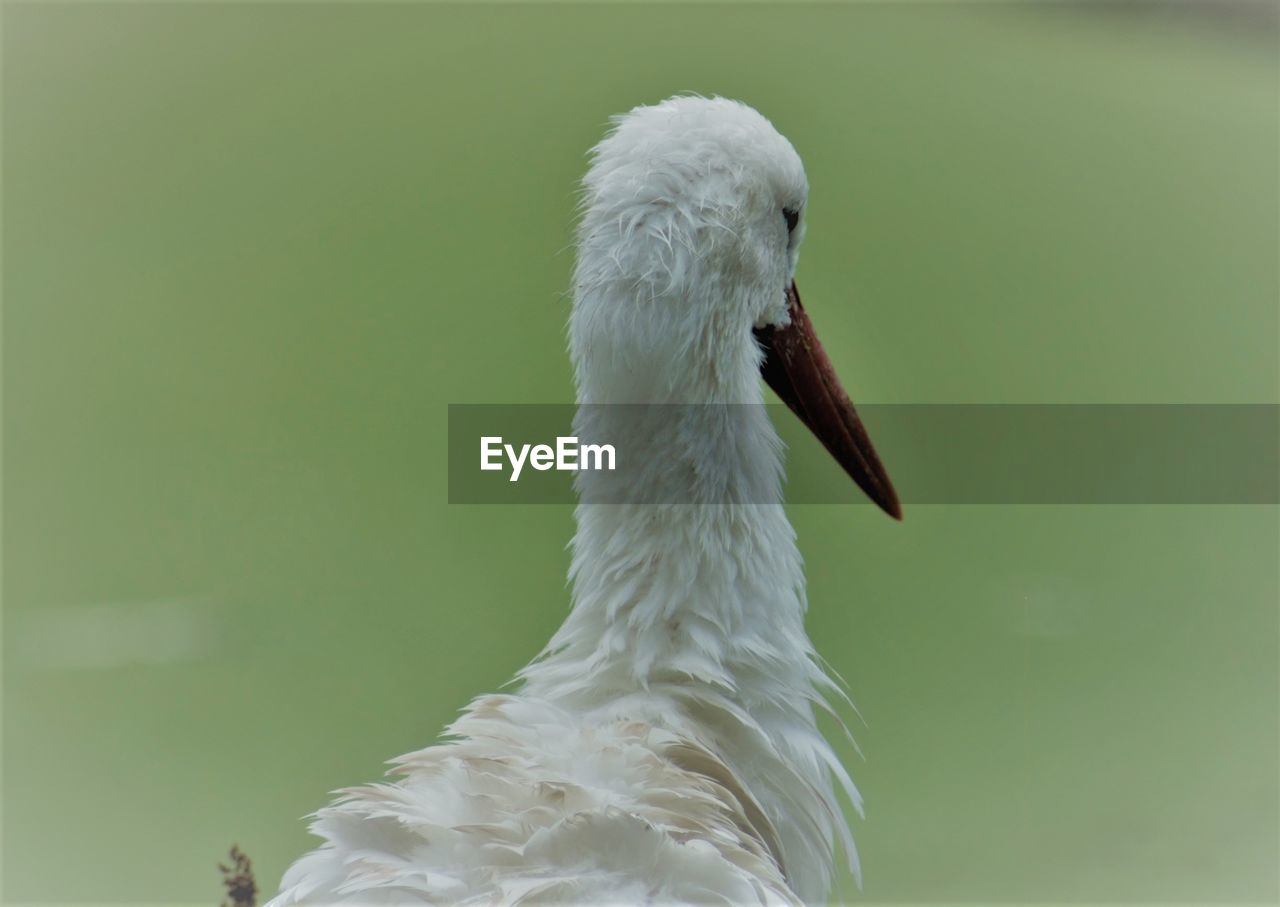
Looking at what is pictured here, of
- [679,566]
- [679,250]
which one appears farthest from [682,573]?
[679,250]

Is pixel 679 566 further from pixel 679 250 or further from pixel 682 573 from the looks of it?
pixel 679 250

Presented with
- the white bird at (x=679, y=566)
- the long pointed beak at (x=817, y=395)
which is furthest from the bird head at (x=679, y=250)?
the long pointed beak at (x=817, y=395)

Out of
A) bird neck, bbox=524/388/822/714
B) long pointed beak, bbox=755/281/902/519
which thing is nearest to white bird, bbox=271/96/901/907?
bird neck, bbox=524/388/822/714

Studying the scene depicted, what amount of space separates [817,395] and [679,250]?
0.38 metres

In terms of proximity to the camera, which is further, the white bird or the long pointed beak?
the long pointed beak

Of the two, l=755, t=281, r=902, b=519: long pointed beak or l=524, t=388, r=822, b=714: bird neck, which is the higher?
l=755, t=281, r=902, b=519: long pointed beak

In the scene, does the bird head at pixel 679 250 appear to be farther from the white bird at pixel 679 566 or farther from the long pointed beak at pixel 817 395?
the long pointed beak at pixel 817 395

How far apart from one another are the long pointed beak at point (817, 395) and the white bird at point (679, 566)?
5.3 inches

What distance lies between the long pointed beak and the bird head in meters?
0.12

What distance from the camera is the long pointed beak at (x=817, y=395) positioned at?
1538mm

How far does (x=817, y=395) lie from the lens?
158cm

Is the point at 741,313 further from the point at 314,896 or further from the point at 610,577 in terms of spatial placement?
the point at 314,896

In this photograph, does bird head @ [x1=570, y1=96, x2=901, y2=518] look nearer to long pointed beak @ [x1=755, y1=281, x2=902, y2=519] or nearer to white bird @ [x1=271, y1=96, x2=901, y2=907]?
white bird @ [x1=271, y1=96, x2=901, y2=907]

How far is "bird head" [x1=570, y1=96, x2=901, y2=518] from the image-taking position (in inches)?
50.4
